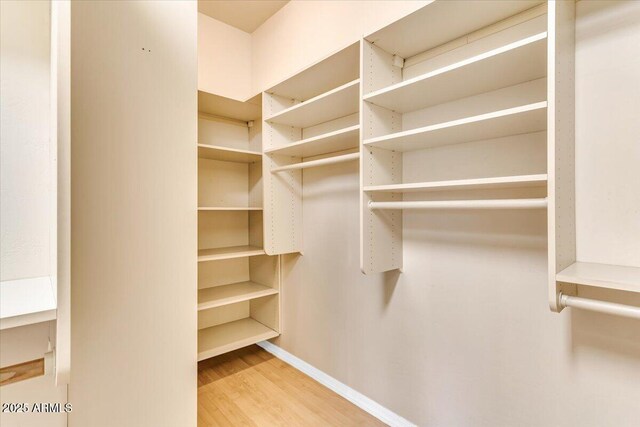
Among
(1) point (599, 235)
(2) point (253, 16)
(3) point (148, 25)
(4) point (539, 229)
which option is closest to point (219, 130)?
(2) point (253, 16)

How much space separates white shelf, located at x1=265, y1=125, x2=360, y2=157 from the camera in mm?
1744

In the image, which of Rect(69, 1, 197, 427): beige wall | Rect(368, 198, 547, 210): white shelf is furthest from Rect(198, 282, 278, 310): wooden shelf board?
Rect(368, 198, 547, 210): white shelf

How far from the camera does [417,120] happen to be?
1684 mm

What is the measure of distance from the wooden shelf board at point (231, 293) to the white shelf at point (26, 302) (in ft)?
3.60

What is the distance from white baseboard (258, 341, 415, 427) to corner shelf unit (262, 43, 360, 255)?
94cm

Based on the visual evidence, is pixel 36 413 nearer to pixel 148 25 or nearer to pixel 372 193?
pixel 148 25

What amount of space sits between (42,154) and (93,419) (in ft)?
3.56

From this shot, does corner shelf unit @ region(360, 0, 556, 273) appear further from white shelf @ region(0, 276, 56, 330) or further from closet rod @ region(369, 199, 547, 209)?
white shelf @ region(0, 276, 56, 330)

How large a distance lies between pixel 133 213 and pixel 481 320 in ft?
5.40

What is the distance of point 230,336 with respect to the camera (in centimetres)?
249

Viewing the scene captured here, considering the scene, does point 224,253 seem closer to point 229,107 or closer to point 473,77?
point 229,107

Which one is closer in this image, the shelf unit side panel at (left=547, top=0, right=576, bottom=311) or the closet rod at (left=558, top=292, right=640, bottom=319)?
the closet rod at (left=558, top=292, right=640, bottom=319)

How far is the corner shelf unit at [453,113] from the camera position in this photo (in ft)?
Answer: 3.85

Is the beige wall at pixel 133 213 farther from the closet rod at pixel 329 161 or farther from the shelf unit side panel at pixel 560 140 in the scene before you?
the shelf unit side panel at pixel 560 140
